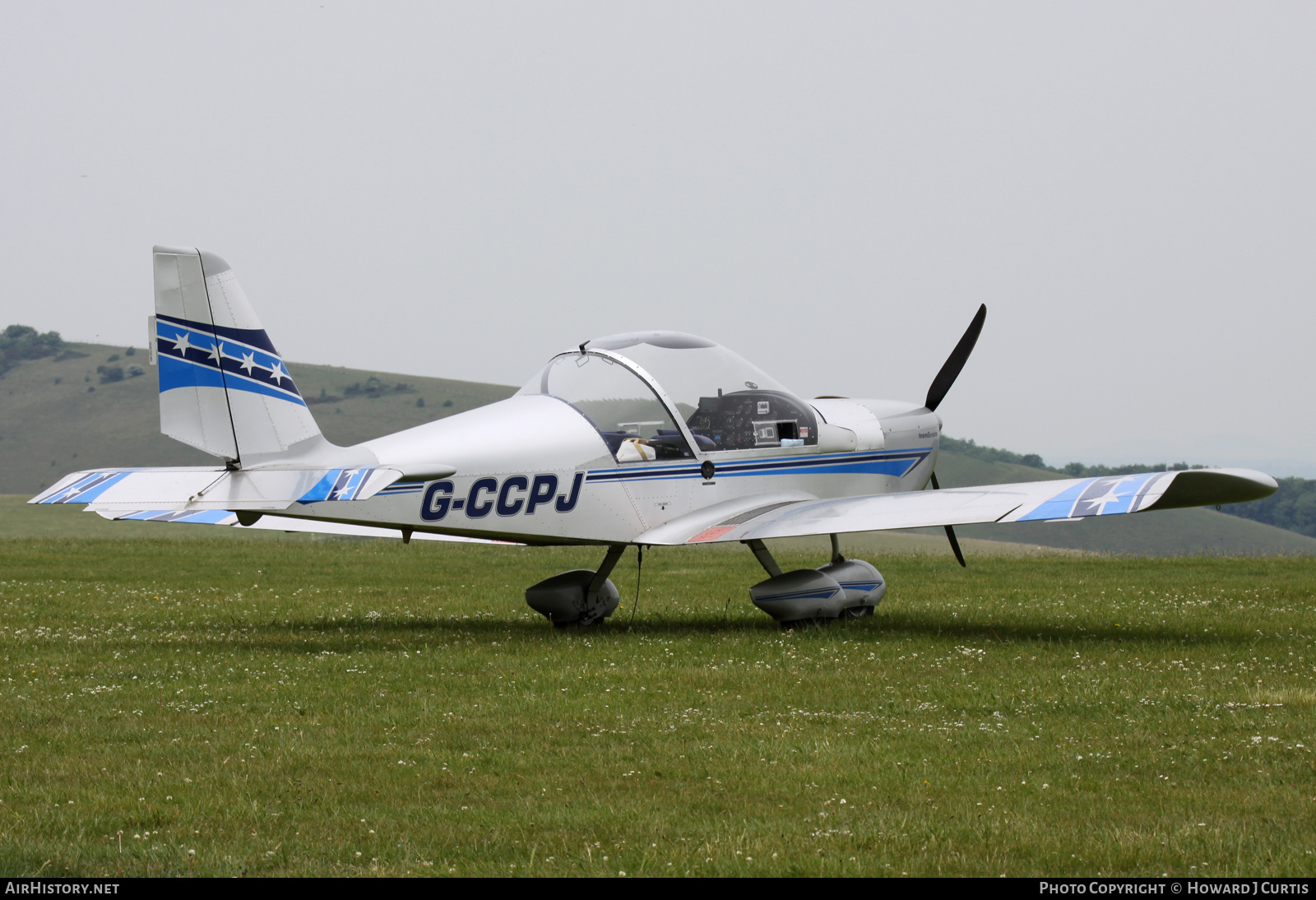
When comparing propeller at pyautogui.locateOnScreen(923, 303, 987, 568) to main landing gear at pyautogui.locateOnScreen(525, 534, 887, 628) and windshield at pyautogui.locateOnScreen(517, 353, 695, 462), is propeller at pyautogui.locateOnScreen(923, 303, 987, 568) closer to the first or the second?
Result: main landing gear at pyautogui.locateOnScreen(525, 534, 887, 628)

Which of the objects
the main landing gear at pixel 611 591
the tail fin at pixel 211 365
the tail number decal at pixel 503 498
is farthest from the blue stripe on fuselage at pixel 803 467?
the tail fin at pixel 211 365

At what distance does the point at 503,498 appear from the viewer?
10.9m

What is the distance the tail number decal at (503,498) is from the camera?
10734 millimetres

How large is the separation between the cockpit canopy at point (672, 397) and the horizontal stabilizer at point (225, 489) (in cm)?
247

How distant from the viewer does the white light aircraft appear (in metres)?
10.2

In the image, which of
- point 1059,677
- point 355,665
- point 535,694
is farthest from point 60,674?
point 1059,677

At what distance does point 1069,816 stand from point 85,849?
3747 mm

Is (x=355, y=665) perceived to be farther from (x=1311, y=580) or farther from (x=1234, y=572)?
(x=1234, y=572)

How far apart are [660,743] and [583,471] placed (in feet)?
15.9

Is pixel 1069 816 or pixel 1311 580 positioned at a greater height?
pixel 1069 816

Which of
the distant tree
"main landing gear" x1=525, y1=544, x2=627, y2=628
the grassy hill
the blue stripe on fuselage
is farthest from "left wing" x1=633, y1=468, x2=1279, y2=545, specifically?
the distant tree

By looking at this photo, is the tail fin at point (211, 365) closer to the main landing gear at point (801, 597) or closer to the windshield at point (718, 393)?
the windshield at point (718, 393)

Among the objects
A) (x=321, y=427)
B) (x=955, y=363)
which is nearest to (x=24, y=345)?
(x=321, y=427)

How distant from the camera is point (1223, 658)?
31.8ft
